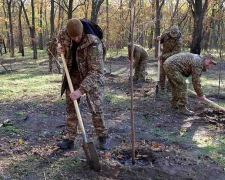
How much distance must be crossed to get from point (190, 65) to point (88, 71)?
2.87m

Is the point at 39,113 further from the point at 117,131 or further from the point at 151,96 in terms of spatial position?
the point at 151,96

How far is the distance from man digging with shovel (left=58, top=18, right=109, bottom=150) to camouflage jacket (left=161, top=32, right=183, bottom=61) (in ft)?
14.3

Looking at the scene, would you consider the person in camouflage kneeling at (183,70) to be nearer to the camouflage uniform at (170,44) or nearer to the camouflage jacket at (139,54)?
the camouflage uniform at (170,44)

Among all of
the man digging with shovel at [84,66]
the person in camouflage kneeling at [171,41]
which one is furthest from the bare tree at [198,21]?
the man digging with shovel at [84,66]

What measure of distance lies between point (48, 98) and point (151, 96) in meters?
3.15

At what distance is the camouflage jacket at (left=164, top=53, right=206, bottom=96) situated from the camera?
488 centimetres

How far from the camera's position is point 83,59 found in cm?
320

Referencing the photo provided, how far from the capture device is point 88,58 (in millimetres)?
3141

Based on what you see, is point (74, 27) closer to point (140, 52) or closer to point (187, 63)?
point (187, 63)

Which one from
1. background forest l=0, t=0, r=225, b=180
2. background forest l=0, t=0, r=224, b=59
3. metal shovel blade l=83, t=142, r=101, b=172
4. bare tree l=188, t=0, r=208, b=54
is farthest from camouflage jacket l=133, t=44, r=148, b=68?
metal shovel blade l=83, t=142, r=101, b=172

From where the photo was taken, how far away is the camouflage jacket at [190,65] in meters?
4.88

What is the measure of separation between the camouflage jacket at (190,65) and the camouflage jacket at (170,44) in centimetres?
181

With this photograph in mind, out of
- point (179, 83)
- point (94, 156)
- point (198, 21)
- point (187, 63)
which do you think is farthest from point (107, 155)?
point (198, 21)

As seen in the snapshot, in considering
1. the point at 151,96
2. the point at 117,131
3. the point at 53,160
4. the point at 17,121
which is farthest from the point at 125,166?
the point at 151,96
